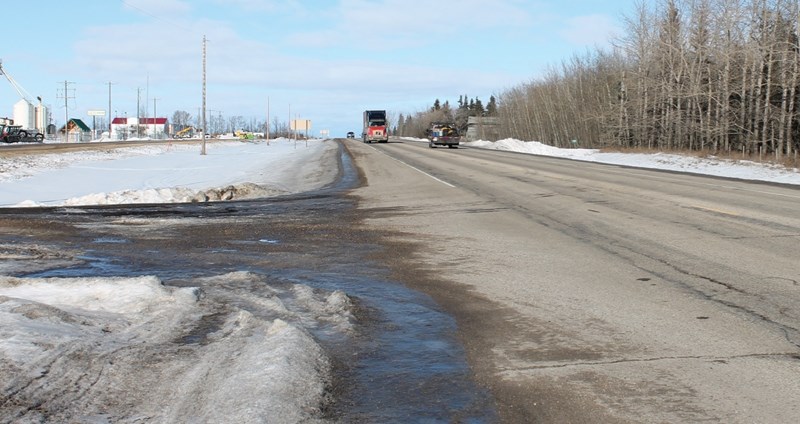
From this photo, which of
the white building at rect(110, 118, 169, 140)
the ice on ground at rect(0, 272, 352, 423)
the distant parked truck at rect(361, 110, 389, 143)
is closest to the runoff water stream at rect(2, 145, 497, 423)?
the ice on ground at rect(0, 272, 352, 423)

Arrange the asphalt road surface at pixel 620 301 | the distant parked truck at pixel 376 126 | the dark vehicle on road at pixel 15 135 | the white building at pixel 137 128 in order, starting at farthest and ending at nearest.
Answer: the white building at pixel 137 128 < the distant parked truck at pixel 376 126 < the dark vehicle on road at pixel 15 135 < the asphalt road surface at pixel 620 301

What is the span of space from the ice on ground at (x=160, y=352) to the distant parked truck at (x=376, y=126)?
77.2m

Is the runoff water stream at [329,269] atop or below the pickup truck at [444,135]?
below

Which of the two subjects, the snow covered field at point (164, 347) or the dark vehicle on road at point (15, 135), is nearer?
the snow covered field at point (164, 347)

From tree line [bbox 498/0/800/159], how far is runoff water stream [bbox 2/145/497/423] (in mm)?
31727

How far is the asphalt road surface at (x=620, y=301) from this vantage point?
4.09 metres

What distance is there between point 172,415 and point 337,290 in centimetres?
336

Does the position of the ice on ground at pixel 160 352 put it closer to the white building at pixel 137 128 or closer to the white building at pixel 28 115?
the white building at pixel 28 115

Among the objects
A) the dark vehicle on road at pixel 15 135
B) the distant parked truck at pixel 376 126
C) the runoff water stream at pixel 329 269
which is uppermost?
the distant parked truck at pixel 376 126

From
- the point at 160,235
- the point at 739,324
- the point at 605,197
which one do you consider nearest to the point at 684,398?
the point at 739,324

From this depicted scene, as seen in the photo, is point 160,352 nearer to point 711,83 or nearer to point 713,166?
point 713,166

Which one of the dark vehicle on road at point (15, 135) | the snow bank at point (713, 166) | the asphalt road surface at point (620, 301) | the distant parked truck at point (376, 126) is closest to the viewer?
the asphalt road surface at point (620, 301)

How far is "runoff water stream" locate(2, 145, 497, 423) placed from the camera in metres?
4.12

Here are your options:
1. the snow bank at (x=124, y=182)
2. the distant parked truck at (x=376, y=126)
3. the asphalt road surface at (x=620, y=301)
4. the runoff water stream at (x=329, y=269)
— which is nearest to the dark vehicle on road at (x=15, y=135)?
the snow bank at (x=124, y=182)
